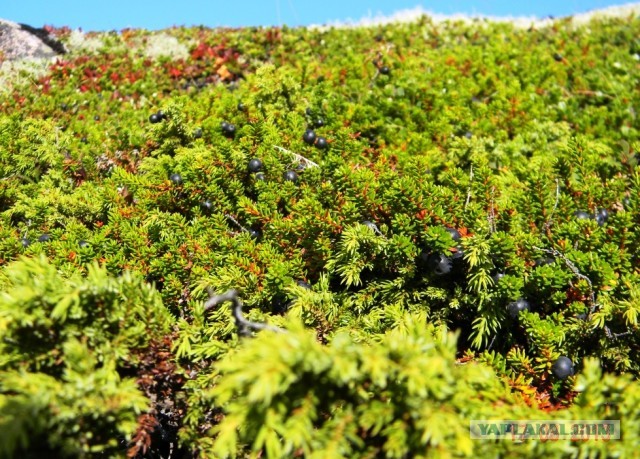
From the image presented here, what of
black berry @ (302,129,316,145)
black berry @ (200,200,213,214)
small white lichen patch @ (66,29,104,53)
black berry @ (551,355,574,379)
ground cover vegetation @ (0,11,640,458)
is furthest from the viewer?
small white lichen patch @ (66,29,104,53)

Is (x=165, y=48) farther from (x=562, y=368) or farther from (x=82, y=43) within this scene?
(x=562, y=368)

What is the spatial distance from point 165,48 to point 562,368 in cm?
771

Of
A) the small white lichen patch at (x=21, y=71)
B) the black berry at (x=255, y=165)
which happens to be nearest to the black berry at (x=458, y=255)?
the black berry at (x=255, y=165)

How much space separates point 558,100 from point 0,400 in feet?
20.1

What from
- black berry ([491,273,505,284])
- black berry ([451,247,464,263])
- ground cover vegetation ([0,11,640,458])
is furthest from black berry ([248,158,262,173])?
black berry ([491,273,505,284])

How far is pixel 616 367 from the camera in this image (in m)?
2.53

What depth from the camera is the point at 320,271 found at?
123 inches

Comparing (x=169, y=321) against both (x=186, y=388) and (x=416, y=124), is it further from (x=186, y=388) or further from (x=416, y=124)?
(x=416, y=124)

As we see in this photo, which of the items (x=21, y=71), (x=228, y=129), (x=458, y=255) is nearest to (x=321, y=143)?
(x=228, y=129)

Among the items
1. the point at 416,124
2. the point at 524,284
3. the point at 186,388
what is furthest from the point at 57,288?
the point at 416,124

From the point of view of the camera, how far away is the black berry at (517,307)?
8.42ft

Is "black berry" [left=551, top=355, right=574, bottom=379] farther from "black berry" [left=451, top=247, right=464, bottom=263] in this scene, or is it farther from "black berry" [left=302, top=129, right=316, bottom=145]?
"black berry" [left=302, top=129, right=316, bottom=145]

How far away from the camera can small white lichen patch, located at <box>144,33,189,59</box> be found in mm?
7953

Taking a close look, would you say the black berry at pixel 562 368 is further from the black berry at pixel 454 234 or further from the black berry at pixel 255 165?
the black berry at pixel 255 165
